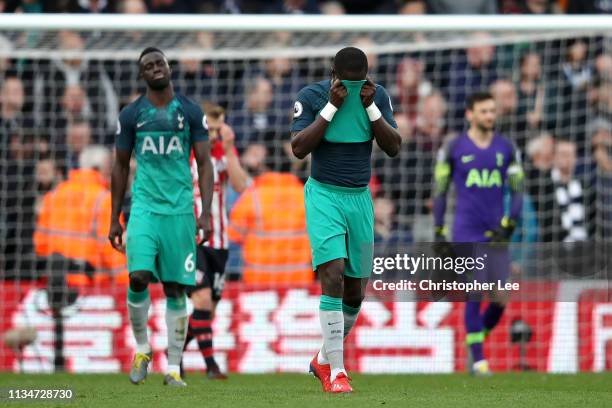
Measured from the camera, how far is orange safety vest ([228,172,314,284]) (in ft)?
44.8

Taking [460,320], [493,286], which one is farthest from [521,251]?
[493,286]

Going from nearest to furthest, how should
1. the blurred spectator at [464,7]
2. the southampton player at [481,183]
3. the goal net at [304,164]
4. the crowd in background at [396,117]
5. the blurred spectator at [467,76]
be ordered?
the southampton player at [481,183] < the goal net at [304,164] < the crowd in background at [396,117] < the blurred spectator at [467,76] < the blurred spectator at [464,7]

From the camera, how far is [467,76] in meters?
15.4

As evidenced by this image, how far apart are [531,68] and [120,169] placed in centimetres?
713

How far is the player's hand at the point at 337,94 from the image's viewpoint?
8141 millimetres

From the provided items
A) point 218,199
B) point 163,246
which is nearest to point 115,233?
point 163,246

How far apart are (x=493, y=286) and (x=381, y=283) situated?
1.39 metres

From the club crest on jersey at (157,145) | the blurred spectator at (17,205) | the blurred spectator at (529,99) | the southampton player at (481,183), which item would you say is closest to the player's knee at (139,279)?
the club crest on jersey at (157,145)

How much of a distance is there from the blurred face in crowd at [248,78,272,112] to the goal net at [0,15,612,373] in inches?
0.7

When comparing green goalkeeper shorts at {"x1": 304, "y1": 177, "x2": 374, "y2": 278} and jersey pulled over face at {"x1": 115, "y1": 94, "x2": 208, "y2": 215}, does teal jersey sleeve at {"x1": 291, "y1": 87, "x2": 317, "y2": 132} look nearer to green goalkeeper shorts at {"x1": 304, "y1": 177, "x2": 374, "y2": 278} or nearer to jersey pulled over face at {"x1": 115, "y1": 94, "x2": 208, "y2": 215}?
green goalkeeper shorts at {"x1": 304, "y1": 177, "x2": 374, "y2": 278}

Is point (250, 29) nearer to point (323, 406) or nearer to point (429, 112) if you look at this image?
point (429, 112)

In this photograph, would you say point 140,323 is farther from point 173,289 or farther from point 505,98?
point 505,98

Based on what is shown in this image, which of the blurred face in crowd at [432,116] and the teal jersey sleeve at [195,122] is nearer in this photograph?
the teal jersey sleeve at [195,122]

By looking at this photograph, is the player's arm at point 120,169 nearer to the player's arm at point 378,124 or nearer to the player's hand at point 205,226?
the player's hand at point 205,226
